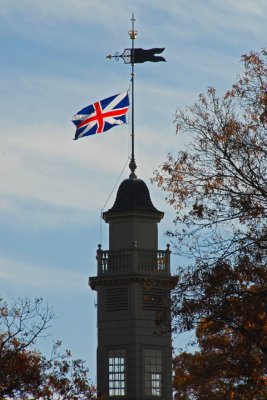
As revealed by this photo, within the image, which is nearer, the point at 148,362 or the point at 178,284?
the point at 178,284

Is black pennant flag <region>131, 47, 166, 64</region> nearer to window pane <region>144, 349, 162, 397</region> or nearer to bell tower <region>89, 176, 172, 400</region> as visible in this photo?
bell tower <region>89, 176, 172, 400</region>

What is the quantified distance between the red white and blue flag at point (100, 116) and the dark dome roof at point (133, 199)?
4997 mm

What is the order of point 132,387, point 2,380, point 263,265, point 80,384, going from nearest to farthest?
point 263,265
point 2,380
point 80,384
point 132,387

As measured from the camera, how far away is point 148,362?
7575 cm

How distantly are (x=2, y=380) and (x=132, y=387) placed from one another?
18.4 m

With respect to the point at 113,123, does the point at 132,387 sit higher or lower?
lower

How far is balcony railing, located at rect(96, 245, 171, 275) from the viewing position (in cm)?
7694

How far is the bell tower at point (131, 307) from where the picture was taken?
7538 cm

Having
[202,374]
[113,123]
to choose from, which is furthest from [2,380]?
[113,123]

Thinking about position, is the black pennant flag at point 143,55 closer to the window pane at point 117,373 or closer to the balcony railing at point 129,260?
the balcony railing at point 129,260

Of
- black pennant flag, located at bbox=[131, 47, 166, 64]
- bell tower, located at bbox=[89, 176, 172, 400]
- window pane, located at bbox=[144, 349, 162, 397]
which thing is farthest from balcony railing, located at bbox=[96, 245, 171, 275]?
black pennant flag, located at bbox=[131, 47, 166, 64]

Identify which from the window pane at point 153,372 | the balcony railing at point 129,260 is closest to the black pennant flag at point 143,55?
the balcony railing at point 129,260

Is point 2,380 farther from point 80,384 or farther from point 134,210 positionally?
point 134,210

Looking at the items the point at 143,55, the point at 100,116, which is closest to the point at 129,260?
the point at 100,116
